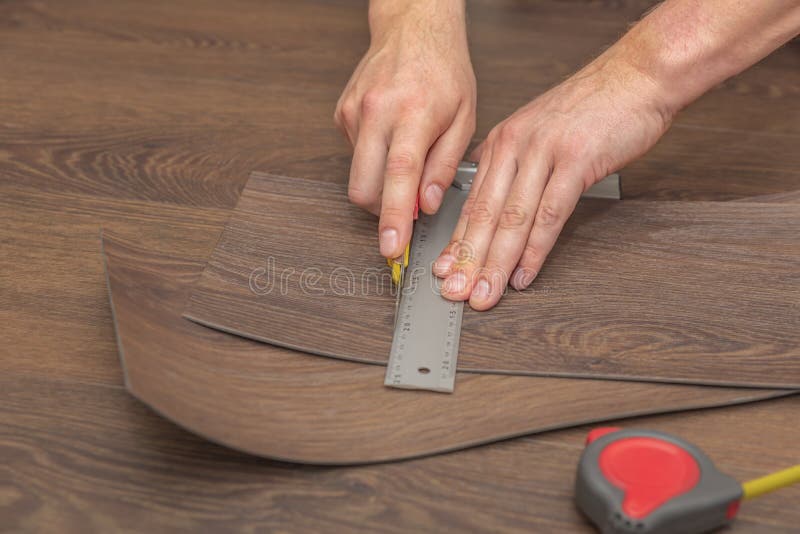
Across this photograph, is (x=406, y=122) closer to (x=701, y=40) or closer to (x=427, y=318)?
(x=427, y=318)

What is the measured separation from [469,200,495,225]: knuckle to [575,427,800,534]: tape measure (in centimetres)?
32

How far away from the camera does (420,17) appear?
112cm

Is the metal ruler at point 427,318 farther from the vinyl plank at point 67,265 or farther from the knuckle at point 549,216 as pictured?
the vinyl plank at point 67,265

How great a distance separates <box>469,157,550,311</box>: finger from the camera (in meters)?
0.89

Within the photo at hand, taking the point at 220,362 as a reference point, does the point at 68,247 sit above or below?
above

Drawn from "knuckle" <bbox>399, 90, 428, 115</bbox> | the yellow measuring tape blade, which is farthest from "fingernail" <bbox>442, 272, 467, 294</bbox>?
the yellow measuring tape blade

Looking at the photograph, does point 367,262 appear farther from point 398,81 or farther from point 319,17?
point 319,17

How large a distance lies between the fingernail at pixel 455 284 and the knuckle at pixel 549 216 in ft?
0.37

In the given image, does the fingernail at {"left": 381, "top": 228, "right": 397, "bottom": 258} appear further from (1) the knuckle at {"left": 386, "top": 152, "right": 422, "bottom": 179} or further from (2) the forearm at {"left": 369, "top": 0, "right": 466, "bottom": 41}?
(2) the forearm at {"left": 369, "top": 0, "right": 466, "bottom": 41}

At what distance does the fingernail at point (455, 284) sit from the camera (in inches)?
35.0

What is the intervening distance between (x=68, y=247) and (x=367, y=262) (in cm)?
36

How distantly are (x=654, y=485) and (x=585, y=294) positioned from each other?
270 mm

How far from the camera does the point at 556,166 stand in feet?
3.16

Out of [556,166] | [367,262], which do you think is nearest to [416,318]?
[367,262]
